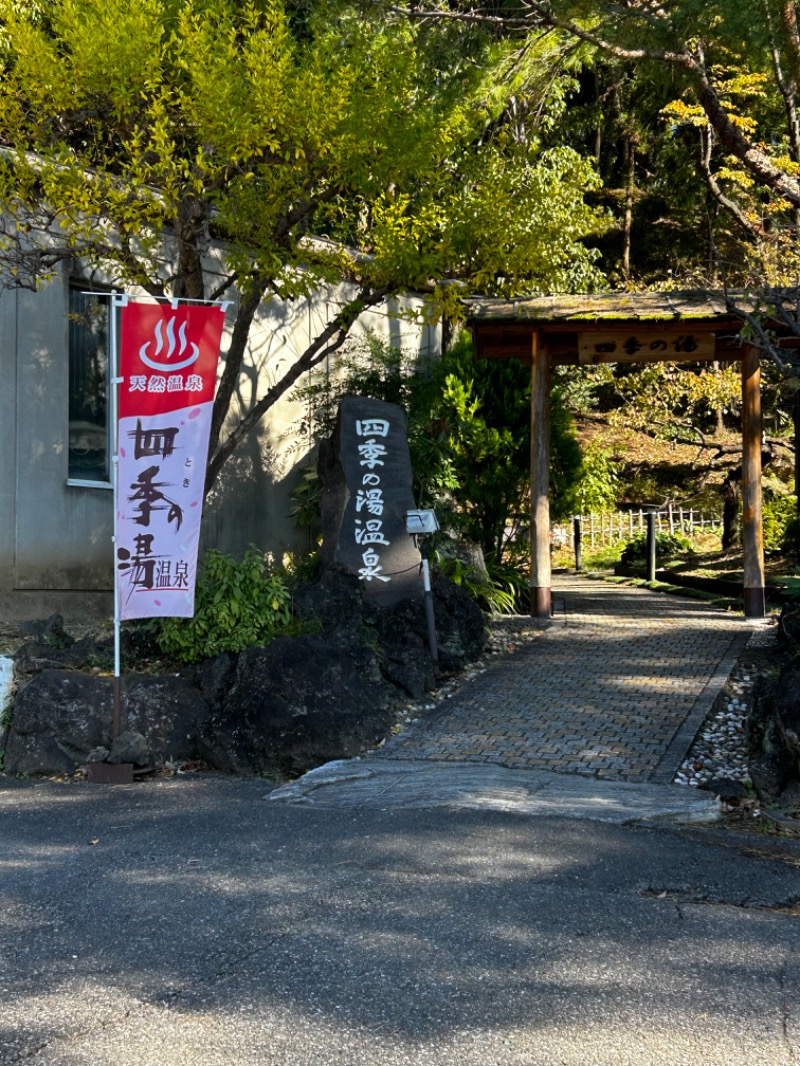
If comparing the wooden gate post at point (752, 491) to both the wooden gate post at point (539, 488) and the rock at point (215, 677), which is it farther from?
the rock at point (215, 677)

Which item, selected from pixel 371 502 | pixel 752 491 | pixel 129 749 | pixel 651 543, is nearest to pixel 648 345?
pixel 752 491

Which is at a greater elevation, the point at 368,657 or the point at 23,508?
the point at 23,508

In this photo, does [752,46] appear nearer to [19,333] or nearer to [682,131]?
[19,333]

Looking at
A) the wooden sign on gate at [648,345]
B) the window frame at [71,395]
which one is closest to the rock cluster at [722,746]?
the wooden sign on gate at [648,345]

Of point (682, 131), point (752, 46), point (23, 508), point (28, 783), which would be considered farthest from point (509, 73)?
point (682, 131)

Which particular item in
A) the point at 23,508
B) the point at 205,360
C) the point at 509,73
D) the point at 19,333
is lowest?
the point at 23,508

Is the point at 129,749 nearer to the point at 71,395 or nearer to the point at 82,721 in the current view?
the point at 82,721

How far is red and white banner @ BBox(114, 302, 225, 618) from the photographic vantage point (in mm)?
7793

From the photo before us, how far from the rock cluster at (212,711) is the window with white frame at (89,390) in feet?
11.7

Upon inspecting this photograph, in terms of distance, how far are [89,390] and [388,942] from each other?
8772 millimetres

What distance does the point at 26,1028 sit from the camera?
3578 millimetres

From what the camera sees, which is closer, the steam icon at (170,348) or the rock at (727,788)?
the rock at (727,788)

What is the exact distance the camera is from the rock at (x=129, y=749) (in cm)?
741

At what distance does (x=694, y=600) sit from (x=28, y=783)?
10.9 metres
